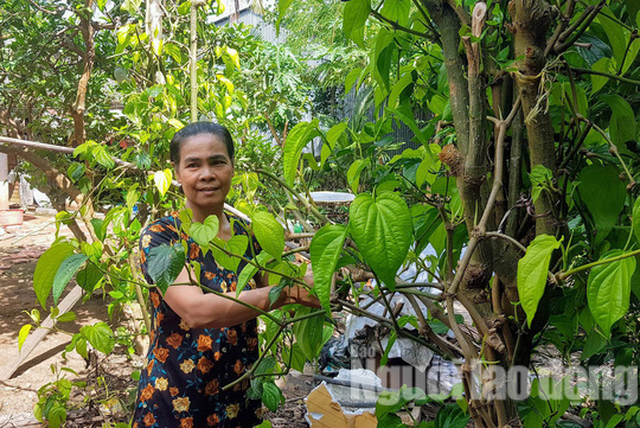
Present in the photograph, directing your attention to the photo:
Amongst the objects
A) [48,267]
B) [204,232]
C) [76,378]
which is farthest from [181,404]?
[76,378]

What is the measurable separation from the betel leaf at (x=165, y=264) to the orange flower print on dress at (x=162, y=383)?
0.64 m

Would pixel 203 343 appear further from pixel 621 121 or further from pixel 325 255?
pixel 621 121

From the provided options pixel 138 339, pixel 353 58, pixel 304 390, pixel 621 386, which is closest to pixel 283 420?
pixel 304 390

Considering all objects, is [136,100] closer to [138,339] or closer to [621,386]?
[138,339]

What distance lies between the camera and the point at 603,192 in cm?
56

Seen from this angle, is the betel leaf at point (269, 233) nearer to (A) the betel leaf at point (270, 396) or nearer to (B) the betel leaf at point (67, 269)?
(B) the betel leaf at point (67, 269)

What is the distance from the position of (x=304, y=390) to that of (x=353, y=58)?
189 inches

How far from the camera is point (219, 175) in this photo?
3.41 ft

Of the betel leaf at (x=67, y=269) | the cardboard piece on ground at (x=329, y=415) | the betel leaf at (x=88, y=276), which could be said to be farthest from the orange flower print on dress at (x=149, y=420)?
the cardboard piece on ground at (x=329, y=415)

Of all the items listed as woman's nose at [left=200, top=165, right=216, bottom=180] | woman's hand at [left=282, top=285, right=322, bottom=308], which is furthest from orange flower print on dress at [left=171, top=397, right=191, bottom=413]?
woman's hand at [left=282, top=285, right=322, bottom=308]

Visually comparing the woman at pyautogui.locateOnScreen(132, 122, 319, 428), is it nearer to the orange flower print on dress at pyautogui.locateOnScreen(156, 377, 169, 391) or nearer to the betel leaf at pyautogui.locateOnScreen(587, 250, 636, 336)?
the orange flower print on dress at pyautogui.locateOnScreen(156, 377, 169, 391)

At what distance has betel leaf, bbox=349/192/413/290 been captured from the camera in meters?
0.43

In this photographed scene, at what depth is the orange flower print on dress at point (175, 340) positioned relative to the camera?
1.10 m

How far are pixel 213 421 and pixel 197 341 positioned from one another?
0.65 feet
